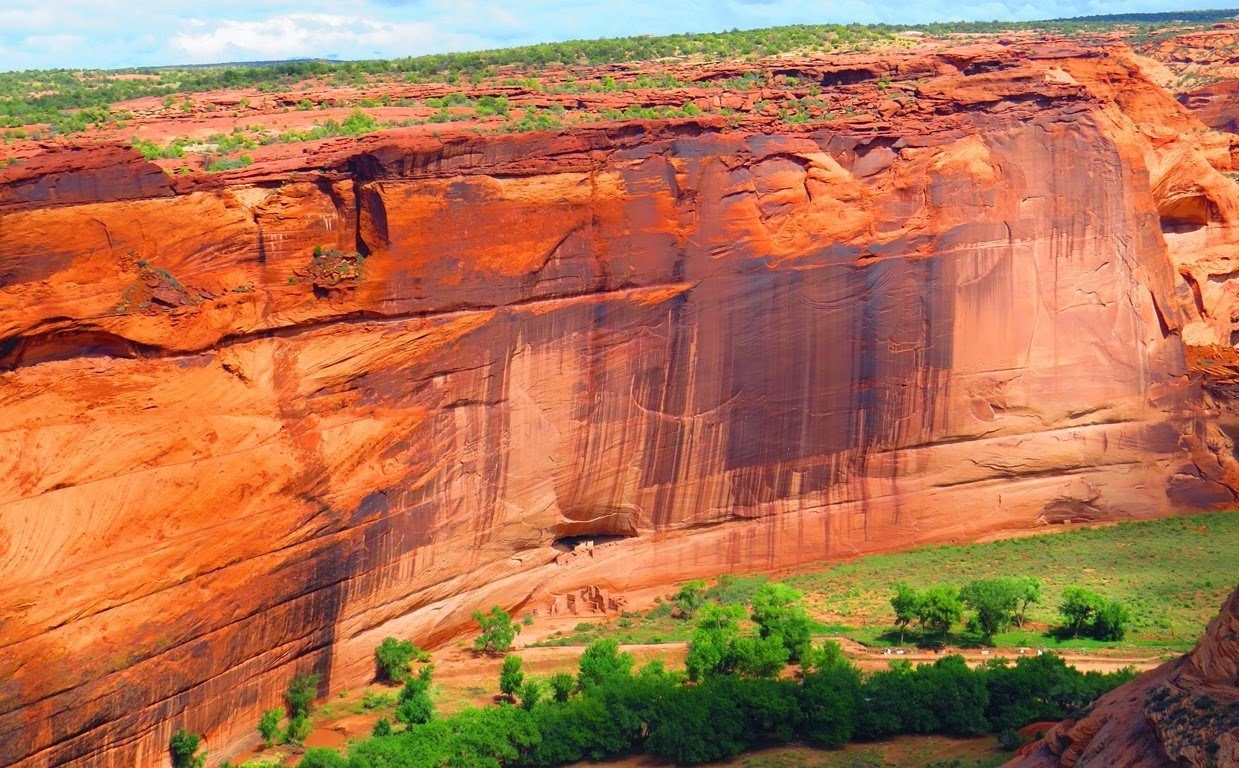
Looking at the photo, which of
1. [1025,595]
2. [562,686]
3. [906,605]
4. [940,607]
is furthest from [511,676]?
[1025,595]

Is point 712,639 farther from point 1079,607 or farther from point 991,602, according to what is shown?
point 1079,607

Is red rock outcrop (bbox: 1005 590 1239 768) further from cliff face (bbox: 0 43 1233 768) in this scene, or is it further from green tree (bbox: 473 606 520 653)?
cliff face (bbox: 0 43 1233 768)

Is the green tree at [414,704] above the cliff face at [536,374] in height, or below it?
below

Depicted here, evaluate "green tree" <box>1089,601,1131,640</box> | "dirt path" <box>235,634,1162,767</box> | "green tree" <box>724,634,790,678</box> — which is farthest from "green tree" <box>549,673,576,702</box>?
"green tree" <box>1089,601,1131,640</box>

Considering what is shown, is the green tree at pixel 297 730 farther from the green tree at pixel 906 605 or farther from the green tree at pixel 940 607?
the green tree at pixel 940 607

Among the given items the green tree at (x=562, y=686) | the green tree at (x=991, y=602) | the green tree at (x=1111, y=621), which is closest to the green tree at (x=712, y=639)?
the green tree at (x=562, y=686)

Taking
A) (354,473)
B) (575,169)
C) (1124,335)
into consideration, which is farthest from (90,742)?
(1124,335)
